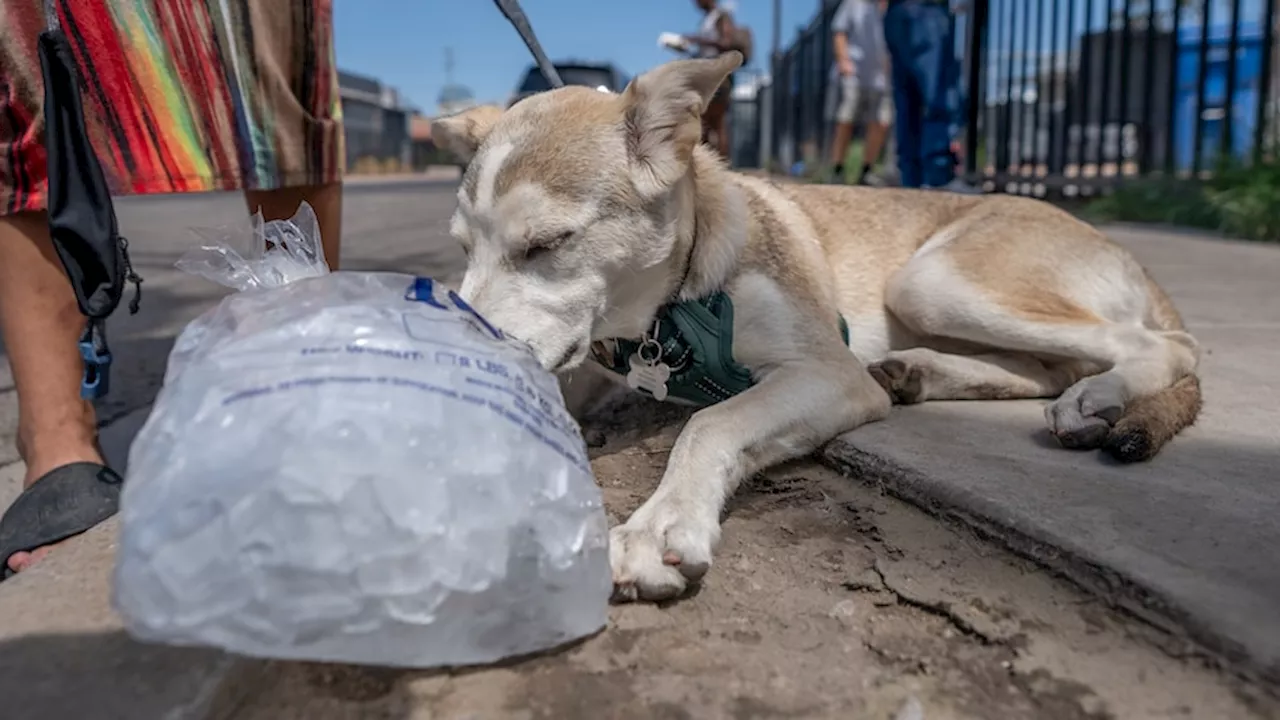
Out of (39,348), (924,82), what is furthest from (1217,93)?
(39,348)

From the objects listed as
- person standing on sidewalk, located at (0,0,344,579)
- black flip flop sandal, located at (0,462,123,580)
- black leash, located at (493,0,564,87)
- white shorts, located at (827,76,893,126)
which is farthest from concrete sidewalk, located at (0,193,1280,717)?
white shorts, located at (827,76,893,126)

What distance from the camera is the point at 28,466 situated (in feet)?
6.89

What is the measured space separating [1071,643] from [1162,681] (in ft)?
0.40

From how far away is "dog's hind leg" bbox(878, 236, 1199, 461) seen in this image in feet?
7.33

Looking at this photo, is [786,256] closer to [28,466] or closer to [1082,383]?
[1082,383]

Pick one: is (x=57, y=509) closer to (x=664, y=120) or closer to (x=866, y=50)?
(x=664, y=120)

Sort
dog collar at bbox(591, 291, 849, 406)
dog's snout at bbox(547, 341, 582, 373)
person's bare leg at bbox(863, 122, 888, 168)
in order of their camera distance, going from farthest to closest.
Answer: person's bare leg at bbox(863, 122, 888, 168)
dog collar at bbox(591, 291, 849, 406)
dog's snout at bbox(547, 341, 582, 373)

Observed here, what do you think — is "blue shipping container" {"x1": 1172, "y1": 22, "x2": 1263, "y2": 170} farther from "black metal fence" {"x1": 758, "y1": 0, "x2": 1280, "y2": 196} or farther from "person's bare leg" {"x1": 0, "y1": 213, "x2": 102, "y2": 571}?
"person's bare leg" {"x1": 0, "y1": 213, "x2": 102, "y2": 571}

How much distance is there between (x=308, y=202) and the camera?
2.65 meters

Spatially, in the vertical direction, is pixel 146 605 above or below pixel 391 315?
below

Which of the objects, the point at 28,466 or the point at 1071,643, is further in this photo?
the point at 28,466

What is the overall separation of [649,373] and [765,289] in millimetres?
395

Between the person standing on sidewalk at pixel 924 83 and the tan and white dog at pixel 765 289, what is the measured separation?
12.8ft

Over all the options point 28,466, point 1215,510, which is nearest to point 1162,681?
point 1215,510
